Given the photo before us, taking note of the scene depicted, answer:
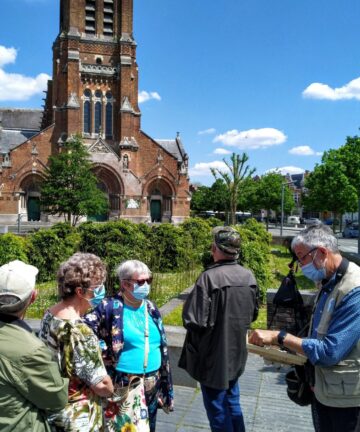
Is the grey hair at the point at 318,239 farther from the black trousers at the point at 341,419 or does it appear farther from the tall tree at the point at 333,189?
the tall tree at the point at 333,189

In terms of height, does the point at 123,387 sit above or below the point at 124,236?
below

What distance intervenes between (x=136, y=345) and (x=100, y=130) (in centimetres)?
3832

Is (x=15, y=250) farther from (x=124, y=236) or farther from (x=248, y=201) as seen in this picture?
(x=248, y=201)

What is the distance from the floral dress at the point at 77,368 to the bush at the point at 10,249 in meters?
8.92

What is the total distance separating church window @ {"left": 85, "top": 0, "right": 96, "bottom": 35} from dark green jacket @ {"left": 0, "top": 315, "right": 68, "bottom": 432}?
141 ft

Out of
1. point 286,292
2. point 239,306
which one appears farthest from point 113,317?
point 286,292

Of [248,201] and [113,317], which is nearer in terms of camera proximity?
[113,317]

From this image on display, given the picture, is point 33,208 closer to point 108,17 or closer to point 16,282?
point 108,17

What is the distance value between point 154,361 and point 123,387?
31 centimetres

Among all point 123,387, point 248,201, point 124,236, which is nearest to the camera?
point 123,387

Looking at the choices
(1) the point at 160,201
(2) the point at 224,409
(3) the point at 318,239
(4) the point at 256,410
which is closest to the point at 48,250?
(4) the point at 256,410

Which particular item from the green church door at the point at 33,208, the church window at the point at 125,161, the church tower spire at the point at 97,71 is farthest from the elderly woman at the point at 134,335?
the green church door at the point at 33,208

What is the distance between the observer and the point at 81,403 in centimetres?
266

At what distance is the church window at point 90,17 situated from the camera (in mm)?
39844
